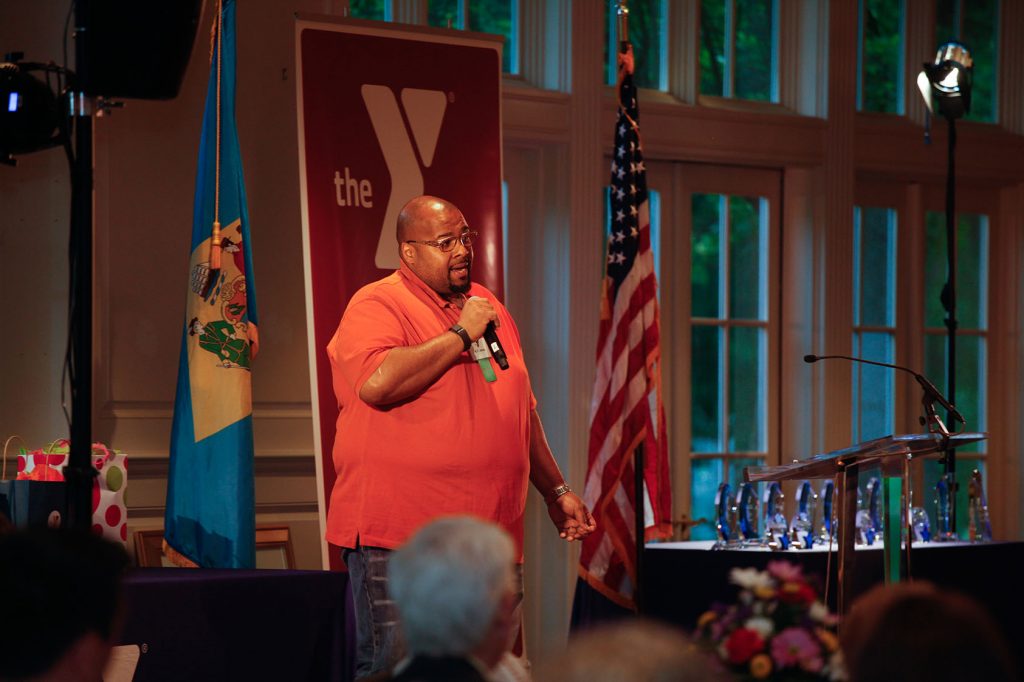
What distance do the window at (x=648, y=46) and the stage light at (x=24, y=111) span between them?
3.00 metres

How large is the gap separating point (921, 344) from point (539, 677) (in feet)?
18.6

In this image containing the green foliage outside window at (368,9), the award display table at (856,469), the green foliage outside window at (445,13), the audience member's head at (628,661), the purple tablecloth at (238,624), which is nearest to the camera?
the audience member's head at (628,661)

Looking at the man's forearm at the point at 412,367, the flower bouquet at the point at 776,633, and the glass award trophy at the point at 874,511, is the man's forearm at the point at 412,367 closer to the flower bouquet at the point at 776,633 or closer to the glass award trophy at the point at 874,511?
the flower bouquet at the point at 776,633

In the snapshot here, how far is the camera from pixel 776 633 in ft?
5.78

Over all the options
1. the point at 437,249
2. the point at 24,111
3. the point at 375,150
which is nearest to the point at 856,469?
the point at 437,249

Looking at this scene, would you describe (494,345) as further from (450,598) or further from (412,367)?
(450,598)

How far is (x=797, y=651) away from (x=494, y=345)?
6.47ft

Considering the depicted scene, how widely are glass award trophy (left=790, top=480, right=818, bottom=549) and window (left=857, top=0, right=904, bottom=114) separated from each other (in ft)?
8.26

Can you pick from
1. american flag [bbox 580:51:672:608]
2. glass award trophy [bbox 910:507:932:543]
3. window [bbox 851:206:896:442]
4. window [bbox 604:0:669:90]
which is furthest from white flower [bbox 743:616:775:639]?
window [bbox 851:206:896:442]

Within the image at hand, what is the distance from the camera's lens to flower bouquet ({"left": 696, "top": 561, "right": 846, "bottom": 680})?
172 cm

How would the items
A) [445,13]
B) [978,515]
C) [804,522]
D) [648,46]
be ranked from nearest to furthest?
[804,522] < [978,515] < [445,13] < [648,46]

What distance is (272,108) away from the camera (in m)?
5.14

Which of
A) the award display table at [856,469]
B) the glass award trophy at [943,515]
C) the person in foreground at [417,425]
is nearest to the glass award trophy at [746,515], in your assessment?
the glass award trophy at [943,515]

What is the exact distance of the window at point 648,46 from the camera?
620 centimetres
